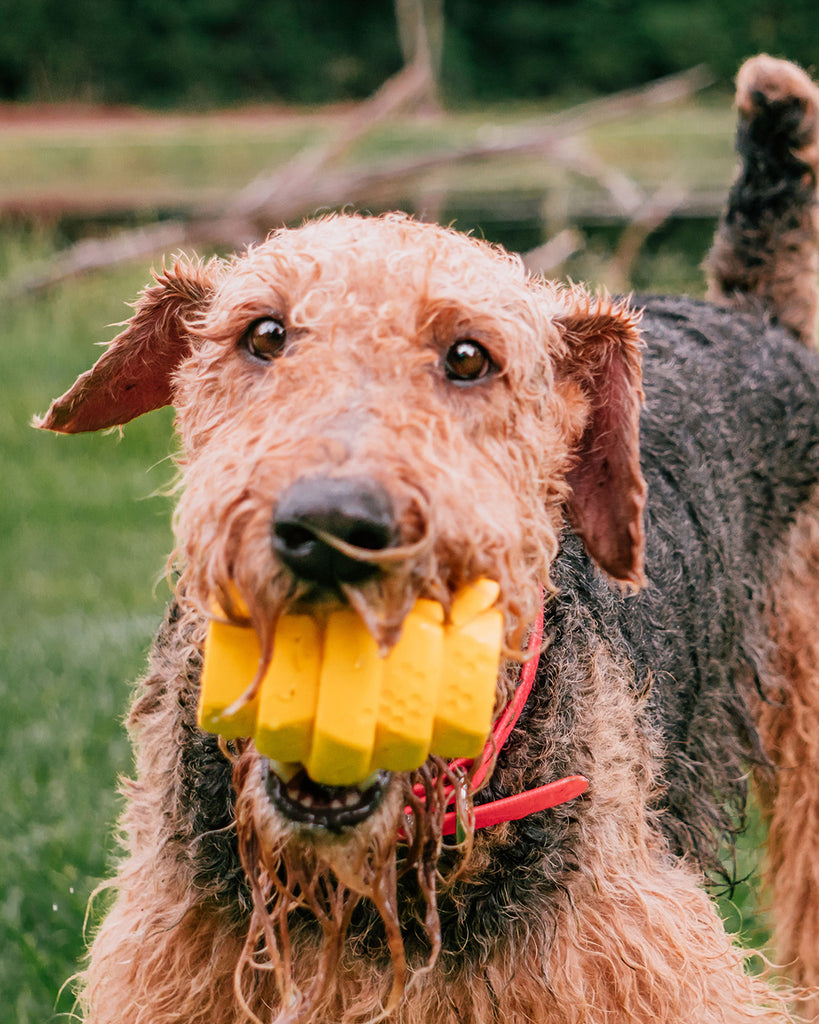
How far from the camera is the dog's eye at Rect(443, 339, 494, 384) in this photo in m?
1.94

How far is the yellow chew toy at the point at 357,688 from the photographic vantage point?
155 cm

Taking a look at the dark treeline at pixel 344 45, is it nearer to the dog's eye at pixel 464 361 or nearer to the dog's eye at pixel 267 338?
the dog's eye at pixel 267 338

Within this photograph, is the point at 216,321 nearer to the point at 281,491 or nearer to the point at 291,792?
the point at 281,491

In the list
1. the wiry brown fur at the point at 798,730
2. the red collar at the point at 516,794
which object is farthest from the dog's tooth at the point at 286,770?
the wiry brown fur at the point at 798,730

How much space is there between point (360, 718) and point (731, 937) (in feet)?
4.46

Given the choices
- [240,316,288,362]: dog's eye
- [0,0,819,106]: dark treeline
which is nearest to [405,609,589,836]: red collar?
[240,316,288,362]: dog's eye

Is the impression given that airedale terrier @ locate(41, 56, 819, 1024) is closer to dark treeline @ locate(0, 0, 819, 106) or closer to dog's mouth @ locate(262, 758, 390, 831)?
dog's mouth @ locate(262, 758, 390, 831)

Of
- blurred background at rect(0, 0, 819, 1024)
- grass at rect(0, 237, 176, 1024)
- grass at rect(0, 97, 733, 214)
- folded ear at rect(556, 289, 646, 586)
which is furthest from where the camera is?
grass at rect(0, 97, 733, 214)

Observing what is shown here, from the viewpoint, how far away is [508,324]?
79.4 inches

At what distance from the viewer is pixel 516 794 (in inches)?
81.7

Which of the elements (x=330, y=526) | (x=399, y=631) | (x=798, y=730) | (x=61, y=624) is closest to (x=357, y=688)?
(x=399, y=631)

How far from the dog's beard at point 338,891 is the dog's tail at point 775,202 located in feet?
7.58

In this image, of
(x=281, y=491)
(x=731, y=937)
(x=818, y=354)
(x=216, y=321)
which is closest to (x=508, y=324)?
(x=216, y=321)

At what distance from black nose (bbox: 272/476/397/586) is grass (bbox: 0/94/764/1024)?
0.68 metres
